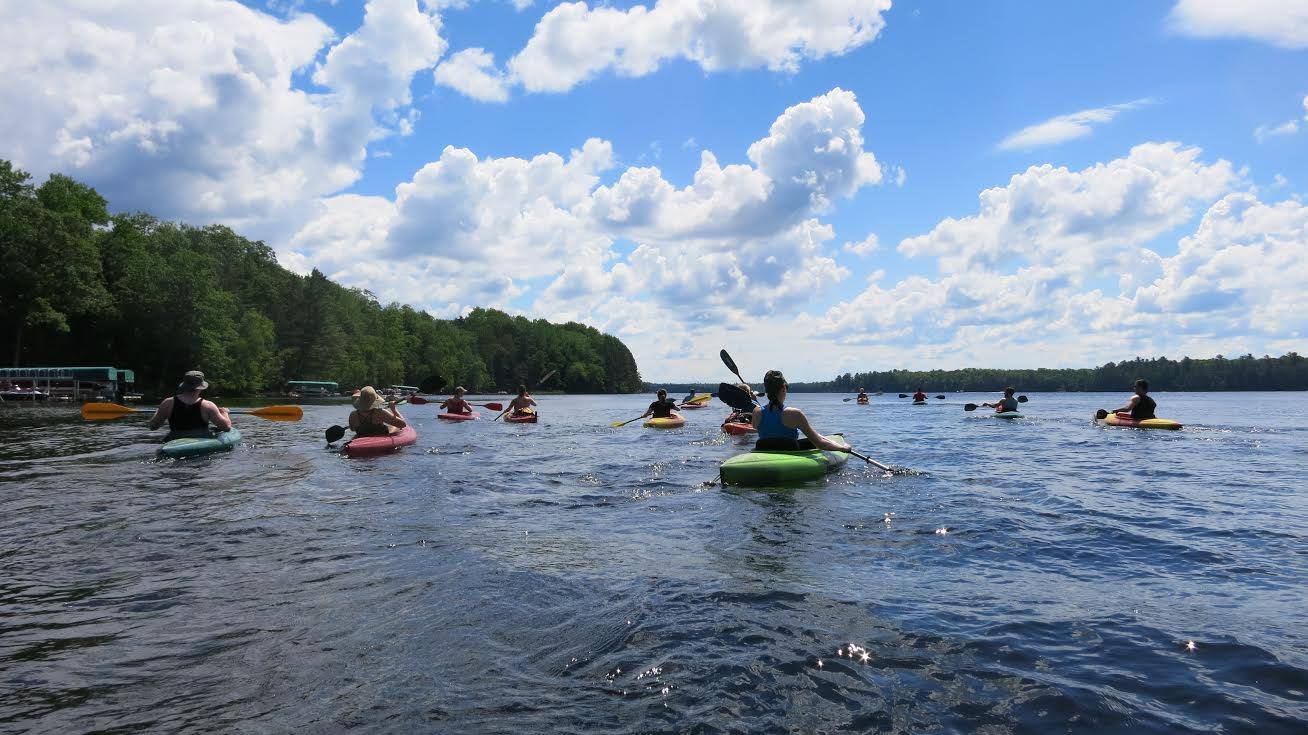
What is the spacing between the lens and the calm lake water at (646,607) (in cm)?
364

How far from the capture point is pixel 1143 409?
2395 centimetres

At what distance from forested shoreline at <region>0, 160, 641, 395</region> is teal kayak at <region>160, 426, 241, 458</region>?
45.2 m

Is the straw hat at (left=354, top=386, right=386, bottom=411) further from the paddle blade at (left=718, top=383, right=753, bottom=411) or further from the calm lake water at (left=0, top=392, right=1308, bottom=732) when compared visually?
the paddle blade at (left=718, top=383, right=753, bottom=411)

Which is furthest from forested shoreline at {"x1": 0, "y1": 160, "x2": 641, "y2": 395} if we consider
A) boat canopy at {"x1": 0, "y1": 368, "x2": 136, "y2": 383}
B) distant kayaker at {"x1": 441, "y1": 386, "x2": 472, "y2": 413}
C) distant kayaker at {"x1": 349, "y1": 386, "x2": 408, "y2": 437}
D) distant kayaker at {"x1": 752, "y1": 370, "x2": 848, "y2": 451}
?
distant kayaker at {"x1": 752, "y1": 370, "x2": 848, "y2": 451}

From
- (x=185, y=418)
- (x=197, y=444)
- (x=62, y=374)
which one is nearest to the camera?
(x=197, y=444)

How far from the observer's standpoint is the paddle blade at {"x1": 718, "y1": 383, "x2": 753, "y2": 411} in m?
17.6

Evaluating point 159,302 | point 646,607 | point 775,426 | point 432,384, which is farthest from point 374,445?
point 159,302

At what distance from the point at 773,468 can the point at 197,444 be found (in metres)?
11.6

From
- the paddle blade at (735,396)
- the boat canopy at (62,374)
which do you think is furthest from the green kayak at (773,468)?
the boat canopy at (62,374)

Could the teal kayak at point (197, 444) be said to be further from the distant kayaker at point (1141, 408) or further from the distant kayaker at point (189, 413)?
the distant kayaker at point (1141, 408)

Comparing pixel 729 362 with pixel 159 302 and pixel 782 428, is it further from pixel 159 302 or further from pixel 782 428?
pixel 159 302

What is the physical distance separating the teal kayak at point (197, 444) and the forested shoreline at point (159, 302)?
45.2m

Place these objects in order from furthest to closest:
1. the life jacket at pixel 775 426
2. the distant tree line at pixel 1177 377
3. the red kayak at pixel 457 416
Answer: the distant tree line at pixel 1177 377, the red kayak at pixel 457 416, the life jacket at pixel 775 426

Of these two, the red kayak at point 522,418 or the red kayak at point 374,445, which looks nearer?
the red kayak at point 374,445
